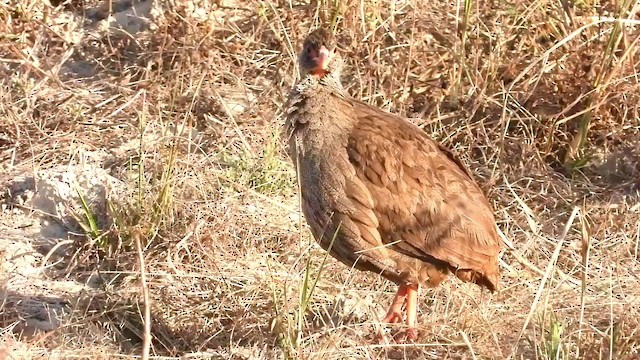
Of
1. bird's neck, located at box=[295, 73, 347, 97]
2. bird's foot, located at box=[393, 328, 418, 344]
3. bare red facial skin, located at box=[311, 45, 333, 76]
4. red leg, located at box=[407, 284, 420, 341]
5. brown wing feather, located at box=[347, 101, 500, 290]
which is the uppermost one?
bare red facial skin, located at box=[311, 45, 333, 76]

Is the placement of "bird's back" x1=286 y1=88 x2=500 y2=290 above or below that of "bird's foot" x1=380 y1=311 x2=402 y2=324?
above

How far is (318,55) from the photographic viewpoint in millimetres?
3977

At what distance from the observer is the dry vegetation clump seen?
3.86 m

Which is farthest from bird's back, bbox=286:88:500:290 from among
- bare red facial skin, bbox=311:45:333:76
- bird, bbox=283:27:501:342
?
bare red facial skin, bbox=311:45:333:76

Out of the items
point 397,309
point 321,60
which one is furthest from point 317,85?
point 397,309

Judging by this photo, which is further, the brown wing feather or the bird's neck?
the bird's neck

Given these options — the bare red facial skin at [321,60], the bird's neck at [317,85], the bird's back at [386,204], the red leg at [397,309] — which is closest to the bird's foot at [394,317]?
the red leg at [397,309]

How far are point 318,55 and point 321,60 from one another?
0.08 feet

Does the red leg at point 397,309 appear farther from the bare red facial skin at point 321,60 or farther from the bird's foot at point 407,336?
the bare red facial skin at point 321,60

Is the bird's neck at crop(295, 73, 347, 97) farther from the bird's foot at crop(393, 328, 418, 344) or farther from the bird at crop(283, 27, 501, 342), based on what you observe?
the bird's foot at crop(393, 328, 418, 344)

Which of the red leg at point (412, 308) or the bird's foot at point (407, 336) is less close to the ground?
the red leg at point (412, 308)

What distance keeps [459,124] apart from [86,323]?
2.18 m

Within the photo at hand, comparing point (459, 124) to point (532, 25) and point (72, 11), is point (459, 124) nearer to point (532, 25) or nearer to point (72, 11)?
point (532, 25)

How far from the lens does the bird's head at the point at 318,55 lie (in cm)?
397
